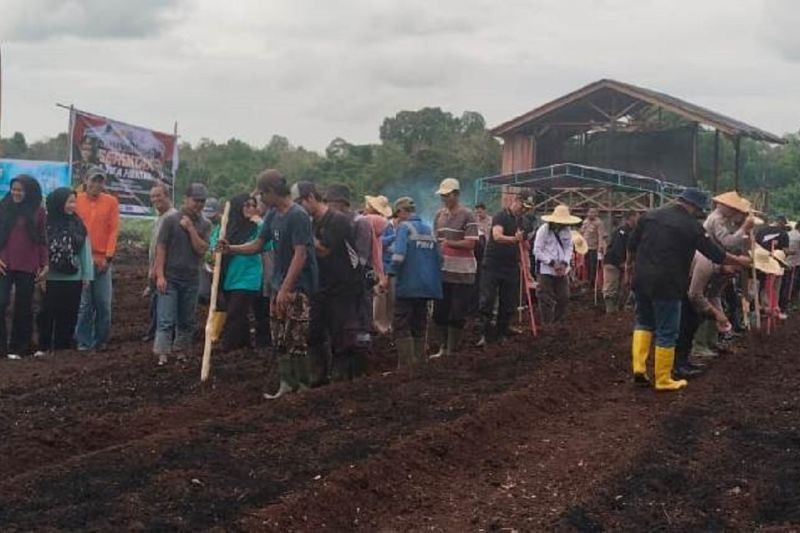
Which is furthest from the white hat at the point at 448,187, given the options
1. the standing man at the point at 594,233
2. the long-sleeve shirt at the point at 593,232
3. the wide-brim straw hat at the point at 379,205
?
the long-sleeve shirt at the point at 593,232

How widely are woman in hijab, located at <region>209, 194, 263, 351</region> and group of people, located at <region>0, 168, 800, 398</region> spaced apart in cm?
2

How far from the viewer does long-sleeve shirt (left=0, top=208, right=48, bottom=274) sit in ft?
36.0

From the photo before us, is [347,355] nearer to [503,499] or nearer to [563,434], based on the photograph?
[563,434]

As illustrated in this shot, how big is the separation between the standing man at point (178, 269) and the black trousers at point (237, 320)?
14.9 inches

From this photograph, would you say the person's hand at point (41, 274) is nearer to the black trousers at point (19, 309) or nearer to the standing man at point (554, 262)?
the black trousers at point (19, 309)

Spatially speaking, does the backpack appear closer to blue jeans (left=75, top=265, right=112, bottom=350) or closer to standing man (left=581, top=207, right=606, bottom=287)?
blue jeans (left=75, top=265, right=112, bottom=350)

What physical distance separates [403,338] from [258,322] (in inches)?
65.5

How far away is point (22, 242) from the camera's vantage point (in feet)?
36.1

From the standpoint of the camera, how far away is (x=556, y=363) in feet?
35.2

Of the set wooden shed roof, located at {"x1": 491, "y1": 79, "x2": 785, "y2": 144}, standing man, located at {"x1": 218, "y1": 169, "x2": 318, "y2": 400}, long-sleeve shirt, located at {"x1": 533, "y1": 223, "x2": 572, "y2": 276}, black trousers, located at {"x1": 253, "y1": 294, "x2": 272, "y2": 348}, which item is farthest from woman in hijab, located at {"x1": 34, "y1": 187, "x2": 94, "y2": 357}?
wooden shed roof, located at {"x1": 491, "y1": 79, "x2": 785, "y2": 144}

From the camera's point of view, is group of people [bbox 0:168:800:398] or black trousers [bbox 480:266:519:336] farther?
black trousers [bbox 480:266:519:336]

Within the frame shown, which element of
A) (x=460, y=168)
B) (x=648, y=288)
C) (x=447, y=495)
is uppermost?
(x=460, y=168)

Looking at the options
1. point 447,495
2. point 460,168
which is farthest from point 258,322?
point 460,168

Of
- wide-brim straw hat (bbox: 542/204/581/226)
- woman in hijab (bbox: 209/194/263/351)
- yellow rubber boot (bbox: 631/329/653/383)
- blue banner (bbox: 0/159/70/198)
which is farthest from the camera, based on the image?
blue banner (bbox: 0/159/70/198)
